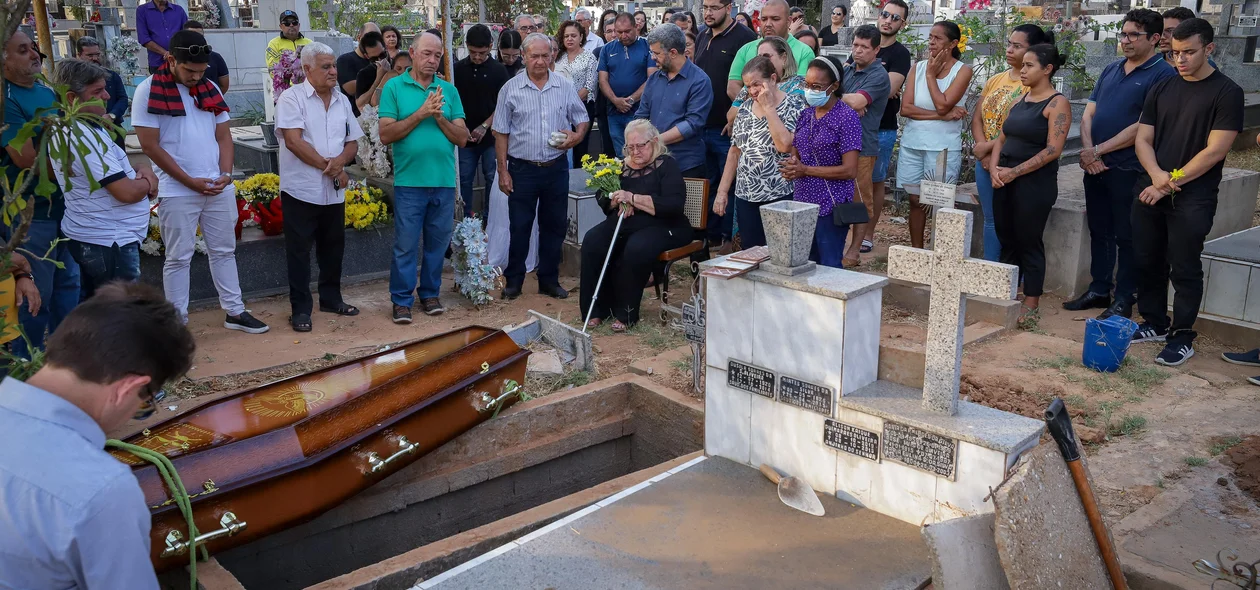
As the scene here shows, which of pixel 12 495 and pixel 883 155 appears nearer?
pixel 12 495

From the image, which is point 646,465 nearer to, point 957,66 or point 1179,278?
point 1179,278

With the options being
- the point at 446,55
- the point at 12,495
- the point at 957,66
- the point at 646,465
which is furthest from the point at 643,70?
the point at 12,495

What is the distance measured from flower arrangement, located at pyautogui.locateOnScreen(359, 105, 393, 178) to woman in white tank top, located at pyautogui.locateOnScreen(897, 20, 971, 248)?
4.43 meters

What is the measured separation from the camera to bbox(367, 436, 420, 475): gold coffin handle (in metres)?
4.22

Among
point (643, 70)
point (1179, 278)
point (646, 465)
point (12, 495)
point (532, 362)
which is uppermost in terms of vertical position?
point (643, 70)

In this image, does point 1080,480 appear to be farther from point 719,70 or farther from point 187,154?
point 719,70

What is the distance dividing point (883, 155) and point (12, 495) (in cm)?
742

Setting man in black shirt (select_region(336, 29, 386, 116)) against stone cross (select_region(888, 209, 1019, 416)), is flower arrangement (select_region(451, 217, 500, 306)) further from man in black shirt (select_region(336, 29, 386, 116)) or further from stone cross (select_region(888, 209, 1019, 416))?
stone cross (select_region(888, 209, 1019, 416))

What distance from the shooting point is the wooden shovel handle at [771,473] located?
3.81 metres

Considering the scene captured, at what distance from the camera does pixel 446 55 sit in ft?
26.1

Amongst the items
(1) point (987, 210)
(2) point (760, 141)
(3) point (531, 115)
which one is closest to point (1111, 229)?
(1) point (987, 210)

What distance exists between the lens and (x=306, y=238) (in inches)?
272

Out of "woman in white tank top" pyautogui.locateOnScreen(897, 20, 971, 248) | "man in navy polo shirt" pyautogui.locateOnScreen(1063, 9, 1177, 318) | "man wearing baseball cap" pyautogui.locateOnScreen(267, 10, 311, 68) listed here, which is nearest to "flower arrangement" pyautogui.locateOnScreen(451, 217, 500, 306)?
"woman in white tank top" pyautogui.locateOnScreen(897, 20, 971, 248)

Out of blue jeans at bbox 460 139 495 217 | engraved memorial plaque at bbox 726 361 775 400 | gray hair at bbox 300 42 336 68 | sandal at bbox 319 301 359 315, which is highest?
gray hair at bbox 300 42 336 68
